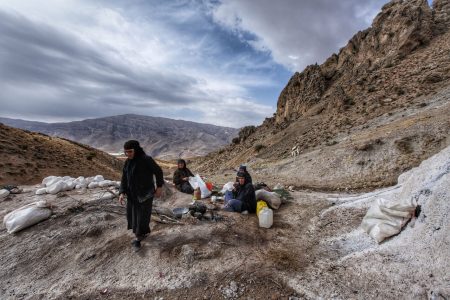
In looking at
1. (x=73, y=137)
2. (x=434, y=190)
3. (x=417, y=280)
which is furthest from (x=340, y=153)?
(x=73, y=137)

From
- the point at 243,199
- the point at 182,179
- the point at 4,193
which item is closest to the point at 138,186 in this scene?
the point at 243,199

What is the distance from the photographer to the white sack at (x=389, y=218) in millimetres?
3281

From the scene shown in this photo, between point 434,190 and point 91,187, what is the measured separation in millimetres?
7965

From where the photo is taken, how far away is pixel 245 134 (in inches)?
1331

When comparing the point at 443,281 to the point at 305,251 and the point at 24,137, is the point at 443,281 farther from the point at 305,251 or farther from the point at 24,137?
the point at 24,137

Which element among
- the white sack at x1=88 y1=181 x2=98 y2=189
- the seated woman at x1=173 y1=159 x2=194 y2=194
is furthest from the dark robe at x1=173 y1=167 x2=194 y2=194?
the white sack at x1=88 y1=181 x2=98 y2=189

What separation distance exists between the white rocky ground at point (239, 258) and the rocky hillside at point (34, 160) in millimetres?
10549

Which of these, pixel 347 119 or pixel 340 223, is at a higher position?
pixel 347 119

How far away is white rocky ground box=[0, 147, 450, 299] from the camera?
278 cm

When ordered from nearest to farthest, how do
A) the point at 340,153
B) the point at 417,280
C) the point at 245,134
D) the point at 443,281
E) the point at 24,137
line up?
the point at 443,281
the point at 417,280
the point at 340,153
the point at 24,137
the point at 245,134

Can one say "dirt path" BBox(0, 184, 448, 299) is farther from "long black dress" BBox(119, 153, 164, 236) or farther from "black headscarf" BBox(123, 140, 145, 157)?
"black headscarf" BBox(123, 140, 145, 157)

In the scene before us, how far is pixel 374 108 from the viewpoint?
601 inches

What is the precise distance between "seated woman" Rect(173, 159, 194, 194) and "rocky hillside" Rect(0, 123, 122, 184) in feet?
32.1

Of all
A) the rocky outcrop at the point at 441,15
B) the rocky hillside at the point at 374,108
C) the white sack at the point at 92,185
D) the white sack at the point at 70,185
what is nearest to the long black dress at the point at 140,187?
the white sack at the point at 92,185
